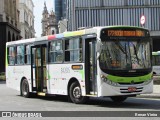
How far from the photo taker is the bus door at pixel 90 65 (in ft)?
55.3

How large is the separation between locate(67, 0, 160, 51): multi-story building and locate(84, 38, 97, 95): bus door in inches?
2238

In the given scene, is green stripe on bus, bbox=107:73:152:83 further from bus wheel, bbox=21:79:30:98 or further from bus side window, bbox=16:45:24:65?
bus side window, bbox=16:45:24:65

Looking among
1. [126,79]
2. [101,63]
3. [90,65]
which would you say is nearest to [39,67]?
[90,65]

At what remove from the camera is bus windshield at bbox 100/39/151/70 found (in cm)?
1652

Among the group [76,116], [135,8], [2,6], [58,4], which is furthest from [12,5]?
[58,4]

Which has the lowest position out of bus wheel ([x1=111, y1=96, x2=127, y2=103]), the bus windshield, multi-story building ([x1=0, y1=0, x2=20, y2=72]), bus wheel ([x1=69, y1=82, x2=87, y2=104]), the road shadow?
the road shadow

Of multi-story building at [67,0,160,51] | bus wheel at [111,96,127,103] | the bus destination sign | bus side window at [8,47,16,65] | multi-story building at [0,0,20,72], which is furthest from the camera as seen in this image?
multi-story building at [67,0,160,51]

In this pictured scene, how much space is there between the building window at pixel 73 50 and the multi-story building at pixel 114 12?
55510 millimetres

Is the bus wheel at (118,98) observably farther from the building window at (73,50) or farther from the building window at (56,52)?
the building window at (56,52)

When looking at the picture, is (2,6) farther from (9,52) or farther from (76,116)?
(76,116)

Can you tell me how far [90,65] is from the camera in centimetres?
1711

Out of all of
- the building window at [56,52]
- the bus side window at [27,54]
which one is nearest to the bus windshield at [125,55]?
the building window at [56,52]

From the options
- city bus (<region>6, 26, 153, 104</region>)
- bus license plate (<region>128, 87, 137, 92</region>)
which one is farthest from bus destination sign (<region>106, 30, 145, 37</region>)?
bus license plate (<region>128, 87, 137, 92</region>)

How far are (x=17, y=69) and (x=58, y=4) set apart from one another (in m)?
168
